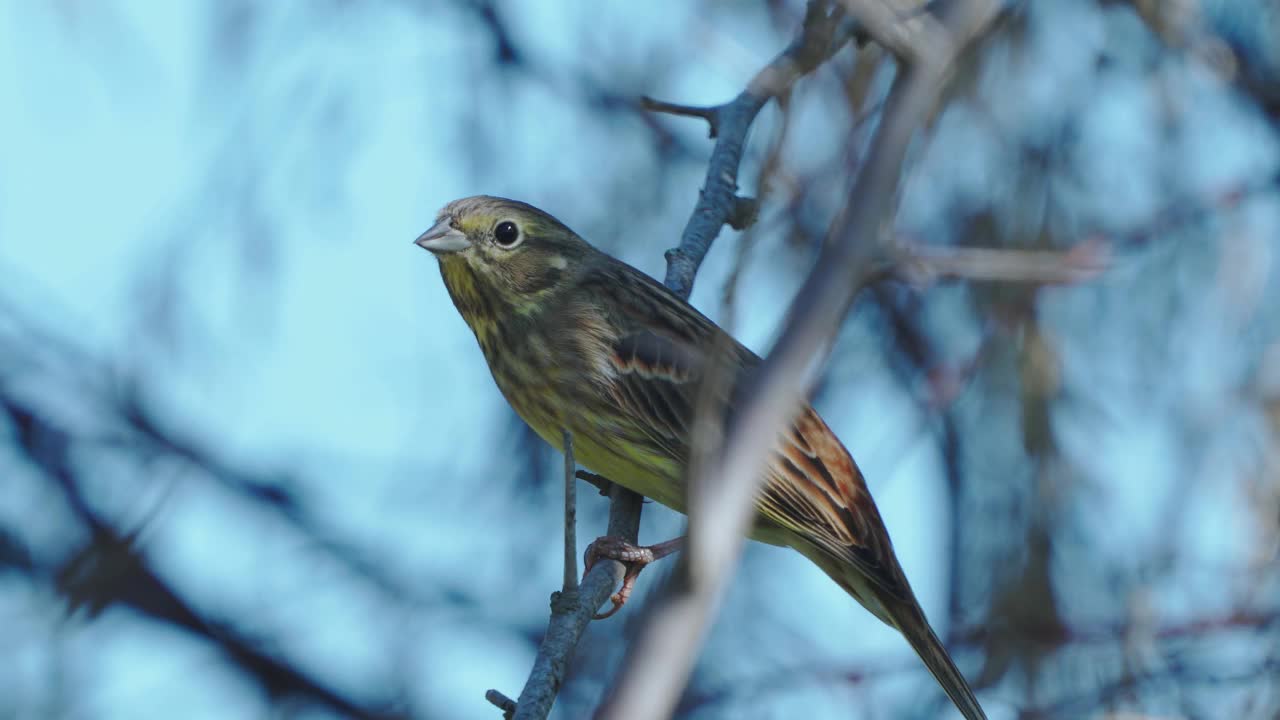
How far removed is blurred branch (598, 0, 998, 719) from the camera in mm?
1381

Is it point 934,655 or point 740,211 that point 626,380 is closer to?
point 740,211

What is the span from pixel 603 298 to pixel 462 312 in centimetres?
48

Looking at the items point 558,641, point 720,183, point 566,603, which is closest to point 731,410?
point 720,183

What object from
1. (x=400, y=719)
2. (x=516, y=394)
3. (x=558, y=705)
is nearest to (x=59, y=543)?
(x=400, y=719)

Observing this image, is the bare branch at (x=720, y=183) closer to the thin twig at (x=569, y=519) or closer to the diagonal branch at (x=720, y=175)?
the diagonal branch at (x=720, y=175)

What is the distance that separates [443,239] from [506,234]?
244 millimetres

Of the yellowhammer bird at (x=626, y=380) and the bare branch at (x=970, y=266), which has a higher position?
the yellowhammer bird at (x=626, y=380)

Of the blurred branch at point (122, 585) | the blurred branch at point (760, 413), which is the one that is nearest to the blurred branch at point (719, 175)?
the blurred branch at point (122, 585)

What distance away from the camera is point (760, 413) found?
4.97 ft

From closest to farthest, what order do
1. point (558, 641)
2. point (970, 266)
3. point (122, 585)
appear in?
point (970, 266) → point (558, 641) → point (122, 585)

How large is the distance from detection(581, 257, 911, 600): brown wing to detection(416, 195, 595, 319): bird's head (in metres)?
0.26

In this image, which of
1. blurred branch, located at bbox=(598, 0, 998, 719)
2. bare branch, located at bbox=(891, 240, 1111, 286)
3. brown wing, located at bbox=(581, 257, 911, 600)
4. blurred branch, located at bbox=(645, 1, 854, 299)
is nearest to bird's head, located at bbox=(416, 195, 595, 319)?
brown wing, located at bbox=(581, 257, 911, 600)

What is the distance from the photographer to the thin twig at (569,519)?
2104mm

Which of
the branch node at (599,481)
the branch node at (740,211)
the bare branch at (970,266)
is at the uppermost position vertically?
the branch node at (740,211)
